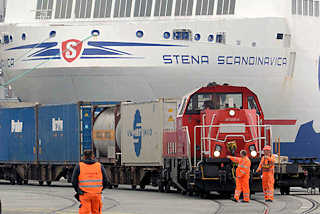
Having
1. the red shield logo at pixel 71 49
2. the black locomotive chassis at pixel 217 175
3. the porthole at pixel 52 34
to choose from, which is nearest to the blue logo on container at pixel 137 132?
the black locomotive chassis at pixel 217 175

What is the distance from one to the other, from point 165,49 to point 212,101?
19410 mm

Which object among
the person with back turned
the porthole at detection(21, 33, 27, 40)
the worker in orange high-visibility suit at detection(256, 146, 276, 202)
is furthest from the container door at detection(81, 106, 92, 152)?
the person with back turned

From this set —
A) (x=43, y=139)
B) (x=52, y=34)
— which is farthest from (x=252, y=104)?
(x=52, y=34)

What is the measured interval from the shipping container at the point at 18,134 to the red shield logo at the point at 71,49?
589cm

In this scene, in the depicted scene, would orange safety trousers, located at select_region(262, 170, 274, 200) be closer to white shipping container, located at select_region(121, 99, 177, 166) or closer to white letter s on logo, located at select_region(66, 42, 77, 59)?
white shipping container, located at select_region(121, 99, 177, 166)

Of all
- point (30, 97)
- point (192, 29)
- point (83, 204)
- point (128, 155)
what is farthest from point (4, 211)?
point (30, 97)

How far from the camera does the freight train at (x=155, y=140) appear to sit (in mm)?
26781

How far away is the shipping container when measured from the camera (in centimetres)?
4041

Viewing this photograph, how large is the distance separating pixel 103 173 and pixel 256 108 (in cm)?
1232

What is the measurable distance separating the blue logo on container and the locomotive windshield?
6.35 metres

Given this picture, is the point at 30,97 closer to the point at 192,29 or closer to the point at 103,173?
the point at 192,29

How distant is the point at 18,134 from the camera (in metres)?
41.4

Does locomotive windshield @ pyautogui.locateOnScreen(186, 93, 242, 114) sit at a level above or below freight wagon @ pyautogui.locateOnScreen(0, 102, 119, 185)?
above

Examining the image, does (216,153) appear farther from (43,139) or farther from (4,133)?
(4,133)
